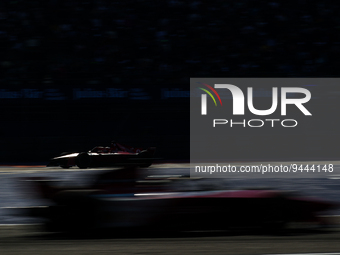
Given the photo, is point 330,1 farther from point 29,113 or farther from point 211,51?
point 29,113

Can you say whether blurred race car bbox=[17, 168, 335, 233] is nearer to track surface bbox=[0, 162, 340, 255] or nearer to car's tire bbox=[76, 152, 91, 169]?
track surface bbox=[0, 162, 340, 255]

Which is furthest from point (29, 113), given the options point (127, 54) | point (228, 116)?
point (228, 116)

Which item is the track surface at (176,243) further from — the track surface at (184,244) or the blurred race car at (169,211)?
the blurred race car at (169,211)

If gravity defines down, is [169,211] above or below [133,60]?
below

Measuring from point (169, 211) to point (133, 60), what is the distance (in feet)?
44.7

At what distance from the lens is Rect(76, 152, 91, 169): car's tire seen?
15477 millimetres

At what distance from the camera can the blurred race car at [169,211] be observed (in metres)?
5.73

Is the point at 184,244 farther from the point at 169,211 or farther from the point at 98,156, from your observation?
the point at 98,156

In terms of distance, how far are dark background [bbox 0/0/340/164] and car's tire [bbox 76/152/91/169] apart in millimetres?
1994

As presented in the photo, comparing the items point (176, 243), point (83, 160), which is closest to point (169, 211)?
point (176, 243)

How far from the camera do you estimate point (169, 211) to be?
5746 millimetres

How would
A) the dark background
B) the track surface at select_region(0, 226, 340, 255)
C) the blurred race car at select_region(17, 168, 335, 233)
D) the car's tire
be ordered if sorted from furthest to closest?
the dark background
the car's tire
the blurred race car at select_region(17, 168, 335, 233)
the track surface at select_region(0, 226, 340, 255)

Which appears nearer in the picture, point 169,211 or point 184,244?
point 184,244

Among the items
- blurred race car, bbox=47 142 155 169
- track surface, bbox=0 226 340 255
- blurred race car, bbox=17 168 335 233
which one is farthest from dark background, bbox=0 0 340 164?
track surface, bbox=0 226 340 255
